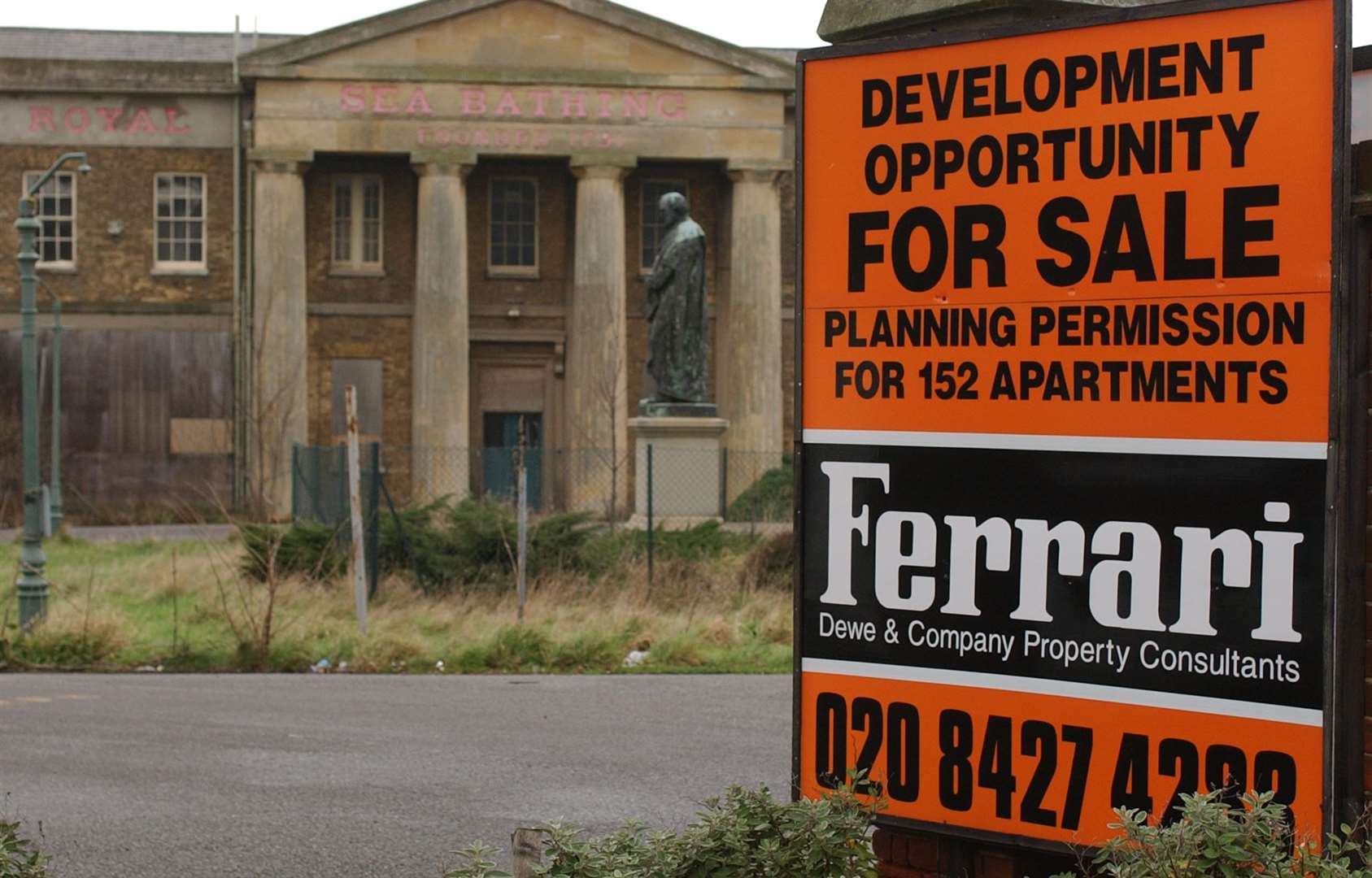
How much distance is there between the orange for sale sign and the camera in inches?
164

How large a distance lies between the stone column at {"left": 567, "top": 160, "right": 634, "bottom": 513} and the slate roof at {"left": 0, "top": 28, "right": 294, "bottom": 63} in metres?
9.86

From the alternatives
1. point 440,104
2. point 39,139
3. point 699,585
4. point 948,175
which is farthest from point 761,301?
point 948,175

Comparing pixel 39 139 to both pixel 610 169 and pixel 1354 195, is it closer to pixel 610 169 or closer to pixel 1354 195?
pixel 610 169

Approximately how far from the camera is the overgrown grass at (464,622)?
15562 millimetres

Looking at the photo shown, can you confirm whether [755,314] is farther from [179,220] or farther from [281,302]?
[179,220]

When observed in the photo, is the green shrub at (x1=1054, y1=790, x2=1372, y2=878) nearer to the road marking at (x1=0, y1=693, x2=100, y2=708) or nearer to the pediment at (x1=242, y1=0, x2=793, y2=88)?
the road marking at (x1=0, y1=693, x2=100, y2=708)

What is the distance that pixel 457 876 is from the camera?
427cm

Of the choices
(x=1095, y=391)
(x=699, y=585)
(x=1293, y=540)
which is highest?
(x=1095, y=391)

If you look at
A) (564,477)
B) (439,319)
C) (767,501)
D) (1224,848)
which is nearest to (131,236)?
(439,319)

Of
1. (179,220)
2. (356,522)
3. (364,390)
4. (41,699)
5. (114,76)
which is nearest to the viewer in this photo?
(41,699)

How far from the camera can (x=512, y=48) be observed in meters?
37.8

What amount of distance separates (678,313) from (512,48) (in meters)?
13.9

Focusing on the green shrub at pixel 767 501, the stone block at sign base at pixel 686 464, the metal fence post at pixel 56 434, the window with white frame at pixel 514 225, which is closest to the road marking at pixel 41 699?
the stone block at sign base at pixel 686 464

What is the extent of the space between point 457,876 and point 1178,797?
162 centimetres
